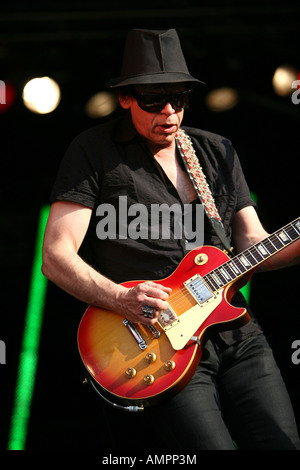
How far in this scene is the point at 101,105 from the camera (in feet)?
14.5

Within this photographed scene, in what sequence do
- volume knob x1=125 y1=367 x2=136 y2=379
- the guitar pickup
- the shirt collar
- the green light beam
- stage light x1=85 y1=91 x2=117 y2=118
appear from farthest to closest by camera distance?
stage light x1=85 y1=91 x2=117 y2=118
the green light beam
the shirt collar
the guitar pickup
volume knob x1=125 y1=367 x2=136 y2=379

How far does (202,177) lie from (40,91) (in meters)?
1.88

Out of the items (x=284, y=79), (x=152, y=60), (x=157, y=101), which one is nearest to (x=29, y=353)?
(x=157, y=101)

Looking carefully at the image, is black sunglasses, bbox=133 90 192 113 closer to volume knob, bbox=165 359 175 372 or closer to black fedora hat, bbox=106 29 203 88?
black fedora hat, bbox=106 29 203 88

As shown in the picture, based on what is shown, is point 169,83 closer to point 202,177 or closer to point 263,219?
point 202,177

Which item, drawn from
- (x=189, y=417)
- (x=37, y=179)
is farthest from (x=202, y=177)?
(x=37, y=179)

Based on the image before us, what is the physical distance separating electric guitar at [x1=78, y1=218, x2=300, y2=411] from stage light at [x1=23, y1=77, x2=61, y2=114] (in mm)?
2137

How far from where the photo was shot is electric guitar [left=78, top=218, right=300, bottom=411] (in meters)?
2.48

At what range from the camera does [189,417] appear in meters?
2.40

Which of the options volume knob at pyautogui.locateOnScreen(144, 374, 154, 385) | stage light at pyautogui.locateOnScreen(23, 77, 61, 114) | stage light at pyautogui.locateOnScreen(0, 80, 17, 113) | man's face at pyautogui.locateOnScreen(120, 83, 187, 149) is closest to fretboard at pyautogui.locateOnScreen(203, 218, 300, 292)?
volume knob at pyautogui.locateOnScreen(144, 374, 154, 385)

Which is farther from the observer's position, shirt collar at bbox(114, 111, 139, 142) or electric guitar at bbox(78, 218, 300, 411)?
shirt collar at bbox(114, 111, 139, 142)

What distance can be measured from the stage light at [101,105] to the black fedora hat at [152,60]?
1402 millimetres

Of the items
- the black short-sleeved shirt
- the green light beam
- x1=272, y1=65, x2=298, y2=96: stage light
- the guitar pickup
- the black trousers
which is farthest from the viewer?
x1=272, y1=65, x2=298, y2=96: stage light

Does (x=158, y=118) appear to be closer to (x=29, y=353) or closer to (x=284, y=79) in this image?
(x=284, y=79)
